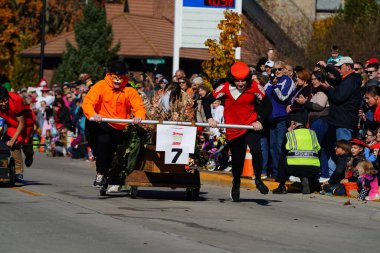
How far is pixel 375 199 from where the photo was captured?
17.7 meters

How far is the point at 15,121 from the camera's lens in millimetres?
18922

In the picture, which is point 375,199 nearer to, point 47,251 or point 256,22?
point 47,251

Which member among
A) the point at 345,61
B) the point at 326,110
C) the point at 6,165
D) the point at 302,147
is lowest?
the point at 6,165

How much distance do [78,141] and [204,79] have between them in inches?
189

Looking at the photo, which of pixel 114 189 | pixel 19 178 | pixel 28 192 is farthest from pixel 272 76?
pixel 28 192

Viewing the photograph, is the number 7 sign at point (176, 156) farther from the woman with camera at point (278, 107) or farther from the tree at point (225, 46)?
the tree at point (225, 46)

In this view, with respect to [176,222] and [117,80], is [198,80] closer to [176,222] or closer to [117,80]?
[117,80]

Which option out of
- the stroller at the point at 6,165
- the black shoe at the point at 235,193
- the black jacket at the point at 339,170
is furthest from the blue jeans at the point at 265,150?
the stroller at the point at 6,165

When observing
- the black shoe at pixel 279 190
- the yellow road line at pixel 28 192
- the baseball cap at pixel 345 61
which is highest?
the baseball cap at pixel 345 61

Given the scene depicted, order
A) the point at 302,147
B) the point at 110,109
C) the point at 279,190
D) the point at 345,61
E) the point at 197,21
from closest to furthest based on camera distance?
1. the point at 110,109
2. the point at 302,147
3. the point at 279,190
4. the point at 345,61
5. the point at 197,21

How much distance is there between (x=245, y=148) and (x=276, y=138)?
4153 mm

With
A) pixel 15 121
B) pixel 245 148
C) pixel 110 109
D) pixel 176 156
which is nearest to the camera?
pixel 176 156

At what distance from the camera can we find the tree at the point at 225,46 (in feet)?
88.1

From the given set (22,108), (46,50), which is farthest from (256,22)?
(22,108)
